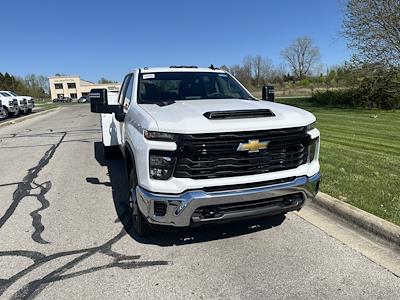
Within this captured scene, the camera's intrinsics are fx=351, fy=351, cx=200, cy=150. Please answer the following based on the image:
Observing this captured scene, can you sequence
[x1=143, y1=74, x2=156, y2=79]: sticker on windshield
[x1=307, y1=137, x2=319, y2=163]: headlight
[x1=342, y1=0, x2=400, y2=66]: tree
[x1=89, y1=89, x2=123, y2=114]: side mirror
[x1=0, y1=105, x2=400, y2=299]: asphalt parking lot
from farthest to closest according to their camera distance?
[x1=342, y1=0, x2=400, y2=66]: tree
[x1=143, y1=74, x2=156, y2=79]: sticker on windshield
[x1=89, y1=89, x2=123, y2=114]: side mirror
[x1=307, y1=137, x2=319, y2=163]: headlight
[x1=0, y1=105, x2=400, y2=299]: asphalt parking lot

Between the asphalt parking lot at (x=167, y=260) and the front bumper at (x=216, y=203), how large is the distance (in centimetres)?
46

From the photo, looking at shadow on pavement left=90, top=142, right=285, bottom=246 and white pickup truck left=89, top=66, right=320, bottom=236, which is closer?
white pickup truck left=89, top=66, right=320, bottom=236

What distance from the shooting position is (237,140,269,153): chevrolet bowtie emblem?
3354 mm

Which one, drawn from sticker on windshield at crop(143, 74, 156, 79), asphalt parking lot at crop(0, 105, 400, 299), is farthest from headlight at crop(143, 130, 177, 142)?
sticker on windshield at crop(143, 74, 156, 79)

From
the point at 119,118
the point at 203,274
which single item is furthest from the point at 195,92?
the point at 203,274

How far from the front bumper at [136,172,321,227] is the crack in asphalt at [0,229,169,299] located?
0.48 m

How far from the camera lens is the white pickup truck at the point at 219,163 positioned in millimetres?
3275

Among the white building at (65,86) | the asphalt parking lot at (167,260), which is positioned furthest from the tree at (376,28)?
the white building at (65,86)

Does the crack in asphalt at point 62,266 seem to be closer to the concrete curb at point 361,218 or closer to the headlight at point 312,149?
the headlight at point 312,149

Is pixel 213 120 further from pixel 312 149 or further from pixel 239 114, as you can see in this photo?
pixel 312 149

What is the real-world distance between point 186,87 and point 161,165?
212cm

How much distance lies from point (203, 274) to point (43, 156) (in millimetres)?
7429

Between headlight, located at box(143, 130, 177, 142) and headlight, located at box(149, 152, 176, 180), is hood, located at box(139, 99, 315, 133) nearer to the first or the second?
headlight, located at box(143, 130, 177, 142)

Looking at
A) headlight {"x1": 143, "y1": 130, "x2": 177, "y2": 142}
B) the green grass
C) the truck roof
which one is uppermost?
the truck roof
